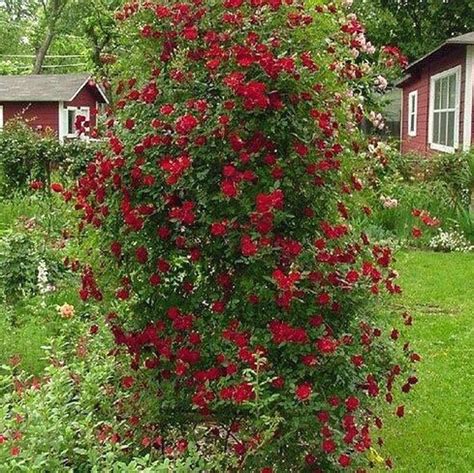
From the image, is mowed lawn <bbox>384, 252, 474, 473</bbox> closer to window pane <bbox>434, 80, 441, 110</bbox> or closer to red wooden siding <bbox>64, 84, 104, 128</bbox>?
window pane <bbox>434, 80, 441, 110</bbox>

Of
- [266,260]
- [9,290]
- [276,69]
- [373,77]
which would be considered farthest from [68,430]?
[9,290]

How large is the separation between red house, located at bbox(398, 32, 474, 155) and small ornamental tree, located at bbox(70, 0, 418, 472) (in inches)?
370

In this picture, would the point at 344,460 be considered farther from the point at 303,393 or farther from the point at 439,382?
the point at 439,382

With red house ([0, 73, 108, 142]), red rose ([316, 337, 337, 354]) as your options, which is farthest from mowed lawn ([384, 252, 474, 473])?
red house ([0, 73, 108, 142])

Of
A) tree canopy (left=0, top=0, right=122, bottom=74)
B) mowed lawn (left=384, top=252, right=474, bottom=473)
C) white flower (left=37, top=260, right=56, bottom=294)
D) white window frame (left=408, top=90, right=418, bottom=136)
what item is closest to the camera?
mowed lawn (left=384, top=252, right=474, bottom=473)

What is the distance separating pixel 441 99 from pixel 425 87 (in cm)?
212

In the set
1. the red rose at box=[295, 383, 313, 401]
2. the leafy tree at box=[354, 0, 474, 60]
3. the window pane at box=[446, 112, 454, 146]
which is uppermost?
the leafy tree at box=[354, 0, 474, 60]

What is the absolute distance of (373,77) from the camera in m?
4.26

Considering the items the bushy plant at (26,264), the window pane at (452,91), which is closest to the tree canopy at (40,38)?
the window pane at (452,91)

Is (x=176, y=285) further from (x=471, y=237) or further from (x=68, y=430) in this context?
(x=471, y=237)

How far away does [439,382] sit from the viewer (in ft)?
16.8

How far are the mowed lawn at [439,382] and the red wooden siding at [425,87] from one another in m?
5.32

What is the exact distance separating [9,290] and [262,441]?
3192mm

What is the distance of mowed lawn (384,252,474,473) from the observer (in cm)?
405
